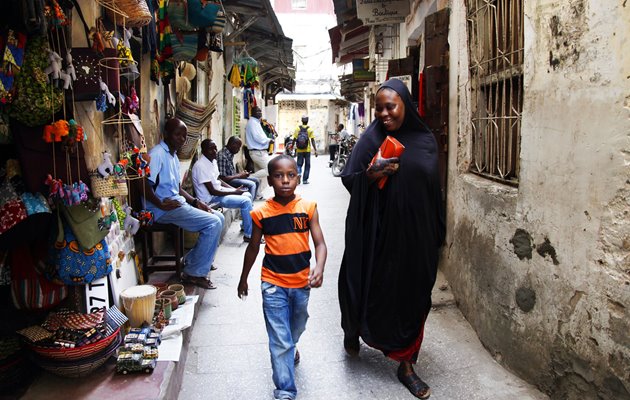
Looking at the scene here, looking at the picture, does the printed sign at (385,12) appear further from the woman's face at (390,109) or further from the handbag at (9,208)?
the handbag at (9,208)

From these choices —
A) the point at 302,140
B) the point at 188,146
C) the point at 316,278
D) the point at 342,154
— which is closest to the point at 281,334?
the point at 316,278

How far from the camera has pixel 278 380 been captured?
3094 mm

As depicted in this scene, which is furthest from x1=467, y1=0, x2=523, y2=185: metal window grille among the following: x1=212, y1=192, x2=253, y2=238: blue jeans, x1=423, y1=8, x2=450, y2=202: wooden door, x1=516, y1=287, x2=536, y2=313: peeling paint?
x1=212, y1=192, x2=253, y2=238: blue jeans

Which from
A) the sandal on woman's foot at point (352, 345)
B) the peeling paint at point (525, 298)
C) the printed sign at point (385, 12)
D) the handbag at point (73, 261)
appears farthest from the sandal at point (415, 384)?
the printed sign at point (385, 12)

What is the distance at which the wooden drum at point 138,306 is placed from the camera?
349 centimetres

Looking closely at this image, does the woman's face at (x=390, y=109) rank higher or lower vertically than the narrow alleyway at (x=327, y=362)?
higher

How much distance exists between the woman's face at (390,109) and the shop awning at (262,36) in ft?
18.8

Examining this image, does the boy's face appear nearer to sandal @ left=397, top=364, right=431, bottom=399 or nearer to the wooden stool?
sandal @ left=397, top=364, right=431, bottom=399

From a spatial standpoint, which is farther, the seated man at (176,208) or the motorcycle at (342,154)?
the motorcycle at (342,154)

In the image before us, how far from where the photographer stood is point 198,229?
489 cm

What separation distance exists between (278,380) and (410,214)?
1279mm

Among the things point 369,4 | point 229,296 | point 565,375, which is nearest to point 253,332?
point 229,296

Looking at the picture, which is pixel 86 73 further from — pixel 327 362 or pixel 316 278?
pixel 327 362

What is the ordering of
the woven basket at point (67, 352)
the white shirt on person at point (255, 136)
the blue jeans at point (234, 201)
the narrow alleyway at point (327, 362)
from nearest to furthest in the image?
the woven basket at point (67, 352) < the narrow alleyway at point (327, 362) < the blue jeans at point (234, 201) < the white shirt on person at point (255, 136)
